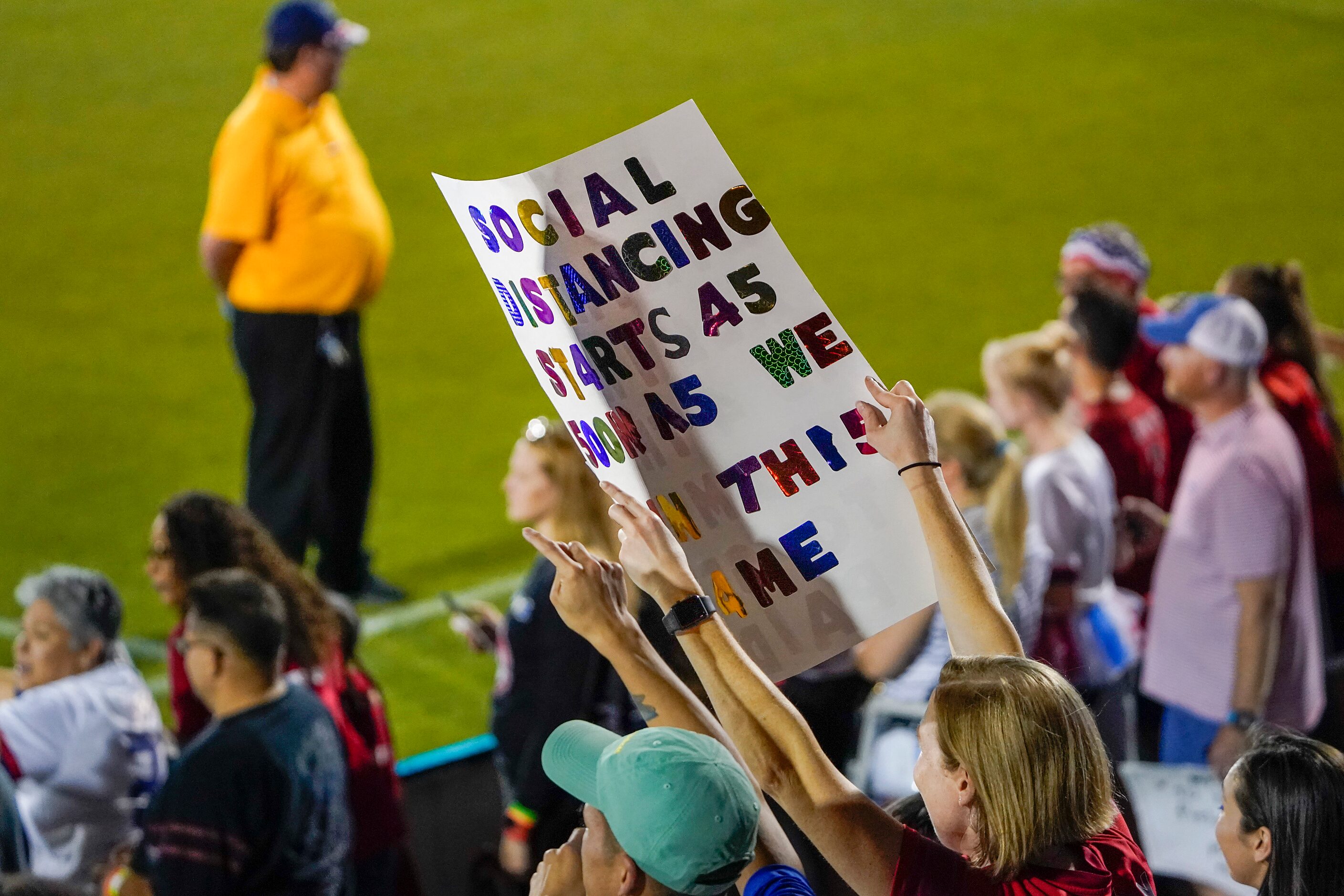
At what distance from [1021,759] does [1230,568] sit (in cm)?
237

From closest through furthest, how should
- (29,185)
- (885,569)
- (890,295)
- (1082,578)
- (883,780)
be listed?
(885,569), (883,780), (1082,578), (890,295), (29,185)

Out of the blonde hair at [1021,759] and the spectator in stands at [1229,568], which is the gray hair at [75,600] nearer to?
the blonde hair at [1021,759]

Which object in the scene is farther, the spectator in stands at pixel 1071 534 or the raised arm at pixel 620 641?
the spectator in stands at pixel 1071 534

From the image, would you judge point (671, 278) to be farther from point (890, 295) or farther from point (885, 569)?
point (890, 295)

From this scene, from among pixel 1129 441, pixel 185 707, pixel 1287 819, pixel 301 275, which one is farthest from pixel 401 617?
pixel 1287 819

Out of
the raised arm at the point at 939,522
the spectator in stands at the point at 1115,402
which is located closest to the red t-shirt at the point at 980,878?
the raised arm at the point at 939,522

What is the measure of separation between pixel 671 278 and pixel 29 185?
401 inches

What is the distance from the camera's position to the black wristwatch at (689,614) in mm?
2137

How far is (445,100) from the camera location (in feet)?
42.0

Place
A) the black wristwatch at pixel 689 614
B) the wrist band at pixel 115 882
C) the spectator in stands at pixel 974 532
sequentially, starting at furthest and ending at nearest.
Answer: the spectator in stands at pixel 974 532
the wrist band at pixel 115 882
the black wristwatch at pixel 689 614

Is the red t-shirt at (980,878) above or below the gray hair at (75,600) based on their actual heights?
below

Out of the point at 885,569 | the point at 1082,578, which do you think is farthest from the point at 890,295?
the point at 885,569

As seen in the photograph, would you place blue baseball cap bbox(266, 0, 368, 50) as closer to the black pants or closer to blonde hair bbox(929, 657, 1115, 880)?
the black pants

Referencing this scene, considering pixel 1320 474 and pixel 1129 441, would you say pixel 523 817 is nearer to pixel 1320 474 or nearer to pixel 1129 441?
pixel 1129 441
